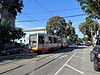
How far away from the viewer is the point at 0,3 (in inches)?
1502

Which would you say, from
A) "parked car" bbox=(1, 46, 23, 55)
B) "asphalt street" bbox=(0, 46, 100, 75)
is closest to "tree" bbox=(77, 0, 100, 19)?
"asphalt street" bbox=(0, 46, 100, 75)

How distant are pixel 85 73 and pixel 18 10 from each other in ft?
98.4

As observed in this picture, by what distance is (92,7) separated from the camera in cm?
2581

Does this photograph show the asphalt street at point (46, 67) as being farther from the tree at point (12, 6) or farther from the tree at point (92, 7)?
the tree at point (12, 6)

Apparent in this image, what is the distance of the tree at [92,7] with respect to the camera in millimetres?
25000

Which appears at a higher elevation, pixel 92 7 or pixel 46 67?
pixel 92 7

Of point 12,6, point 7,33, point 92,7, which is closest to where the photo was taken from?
point 92,7

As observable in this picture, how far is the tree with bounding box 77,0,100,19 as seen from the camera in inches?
984

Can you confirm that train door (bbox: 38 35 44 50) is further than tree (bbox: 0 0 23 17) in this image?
No

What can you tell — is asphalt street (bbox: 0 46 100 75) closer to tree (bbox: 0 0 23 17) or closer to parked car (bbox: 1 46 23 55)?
parked car (bbox: 1 46 23 55)

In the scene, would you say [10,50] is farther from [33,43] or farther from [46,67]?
[46,67]

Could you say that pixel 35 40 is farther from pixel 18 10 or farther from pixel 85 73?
pixel 85 73

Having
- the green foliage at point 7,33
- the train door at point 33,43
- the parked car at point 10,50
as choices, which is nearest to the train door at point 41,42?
the train door at point 33,43

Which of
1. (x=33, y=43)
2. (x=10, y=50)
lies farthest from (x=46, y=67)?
(x=10, y=50)
